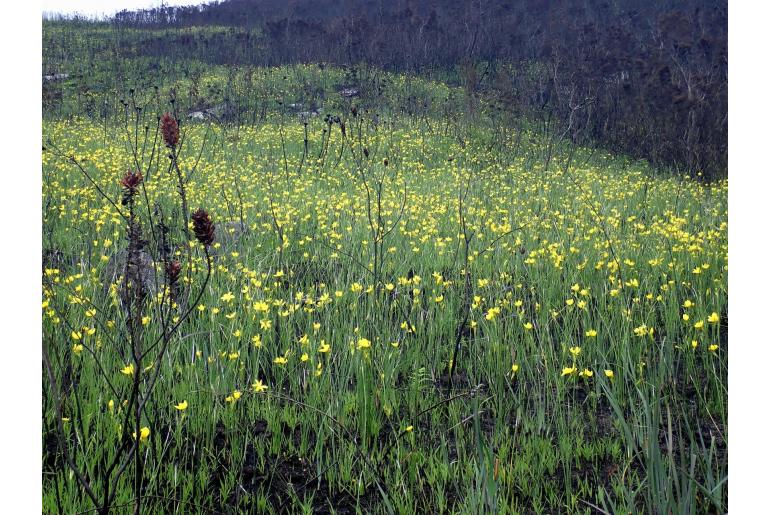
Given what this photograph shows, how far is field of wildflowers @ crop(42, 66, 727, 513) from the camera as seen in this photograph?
183 centimetres

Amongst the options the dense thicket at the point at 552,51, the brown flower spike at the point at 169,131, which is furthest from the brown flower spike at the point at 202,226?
the dense thicket at the point at 552,51

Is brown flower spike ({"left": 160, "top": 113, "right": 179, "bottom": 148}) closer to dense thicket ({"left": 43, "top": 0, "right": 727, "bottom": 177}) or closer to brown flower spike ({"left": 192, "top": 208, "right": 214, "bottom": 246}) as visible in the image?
brown flower spike ({"left": 192, "top": 208, "right": 214, "bottom": 246})

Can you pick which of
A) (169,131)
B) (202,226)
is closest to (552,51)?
(169,131)

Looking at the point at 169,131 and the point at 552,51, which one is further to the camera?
the point at 552,51

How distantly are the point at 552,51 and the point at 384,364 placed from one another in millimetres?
12554

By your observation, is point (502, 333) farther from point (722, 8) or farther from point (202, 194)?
point (202, 194)

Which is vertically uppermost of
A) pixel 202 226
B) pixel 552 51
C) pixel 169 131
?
pixel 552 51

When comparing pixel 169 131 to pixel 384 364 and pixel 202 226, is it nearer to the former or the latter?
pixel 202 226

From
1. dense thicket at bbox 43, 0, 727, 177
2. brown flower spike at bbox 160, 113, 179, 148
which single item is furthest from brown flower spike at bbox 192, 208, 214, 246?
dense thicket at bbox 43, 0, 727, 177

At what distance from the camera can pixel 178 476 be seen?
1.92 meters

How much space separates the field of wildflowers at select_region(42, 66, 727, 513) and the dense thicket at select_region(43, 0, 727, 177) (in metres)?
1.27

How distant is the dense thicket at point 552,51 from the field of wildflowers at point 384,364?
1.27m

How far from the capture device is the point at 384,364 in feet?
8.63
